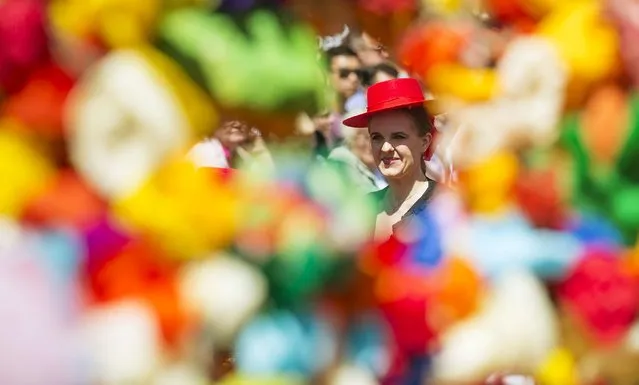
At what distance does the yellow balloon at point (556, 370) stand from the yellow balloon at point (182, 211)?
262 mm

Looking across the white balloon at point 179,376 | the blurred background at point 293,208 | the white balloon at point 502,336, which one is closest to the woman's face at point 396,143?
the blurred background at point 293,208

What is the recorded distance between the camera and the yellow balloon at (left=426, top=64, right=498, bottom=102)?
694 mm

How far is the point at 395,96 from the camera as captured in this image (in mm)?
1257

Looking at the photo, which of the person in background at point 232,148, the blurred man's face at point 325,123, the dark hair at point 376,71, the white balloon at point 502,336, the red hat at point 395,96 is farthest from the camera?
the dark hair at point 376,71

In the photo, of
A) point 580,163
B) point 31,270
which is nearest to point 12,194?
point 31,270

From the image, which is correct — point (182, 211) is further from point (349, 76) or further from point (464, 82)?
point (349, 76)

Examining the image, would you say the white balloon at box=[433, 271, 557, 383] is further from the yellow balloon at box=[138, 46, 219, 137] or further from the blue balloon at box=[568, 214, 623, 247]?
the yellow balloon at box=[138, 46, 219, 137]

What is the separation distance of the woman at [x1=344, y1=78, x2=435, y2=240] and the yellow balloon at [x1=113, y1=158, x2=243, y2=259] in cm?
64

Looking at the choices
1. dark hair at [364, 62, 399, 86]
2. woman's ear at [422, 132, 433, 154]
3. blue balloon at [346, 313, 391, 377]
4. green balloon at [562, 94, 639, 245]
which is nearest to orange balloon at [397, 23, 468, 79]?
green balloon at [562, 94, 639, 245]

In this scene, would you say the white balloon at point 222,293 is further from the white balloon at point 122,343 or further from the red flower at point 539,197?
the red flower at point 539,197

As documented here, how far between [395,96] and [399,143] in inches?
5.6

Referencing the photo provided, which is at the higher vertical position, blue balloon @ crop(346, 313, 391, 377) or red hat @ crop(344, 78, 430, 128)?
blue balloon @ crop(346, 313, 391, 377)

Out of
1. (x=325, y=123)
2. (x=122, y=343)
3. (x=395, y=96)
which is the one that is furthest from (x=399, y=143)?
(x=122, y=343)

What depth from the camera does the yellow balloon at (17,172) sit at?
1.94 ft
